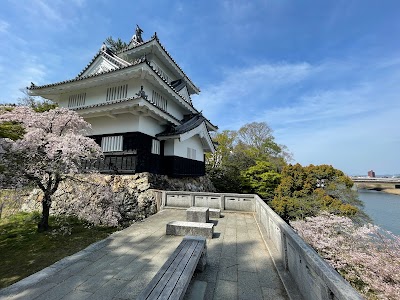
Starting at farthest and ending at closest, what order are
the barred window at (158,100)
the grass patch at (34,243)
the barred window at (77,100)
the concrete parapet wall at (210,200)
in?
the barred window at (77,100), the barred window at (158,100), the concrete parapet wall at (210,200), the grass patch at (34,243)

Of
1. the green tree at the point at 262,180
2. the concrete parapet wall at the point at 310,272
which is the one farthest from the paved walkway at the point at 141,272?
the green tree at the point at 262,180

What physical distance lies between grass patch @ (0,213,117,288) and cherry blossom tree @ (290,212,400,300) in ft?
30.0

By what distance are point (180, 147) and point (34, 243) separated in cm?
911

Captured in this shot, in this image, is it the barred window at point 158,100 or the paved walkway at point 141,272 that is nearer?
the paved walkway at point 141,272

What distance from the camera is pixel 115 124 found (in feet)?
38.7

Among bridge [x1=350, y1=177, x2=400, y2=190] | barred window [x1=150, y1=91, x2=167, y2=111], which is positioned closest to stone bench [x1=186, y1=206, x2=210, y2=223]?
barred window [x1=150, y1=91, x2=167, y2=111]

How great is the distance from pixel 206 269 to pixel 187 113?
15.1m

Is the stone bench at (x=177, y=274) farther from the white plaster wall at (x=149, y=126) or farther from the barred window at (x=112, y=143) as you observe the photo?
the barred window at (x=112, y=143)

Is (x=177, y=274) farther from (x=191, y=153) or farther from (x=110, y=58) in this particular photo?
(x=110, y=58)

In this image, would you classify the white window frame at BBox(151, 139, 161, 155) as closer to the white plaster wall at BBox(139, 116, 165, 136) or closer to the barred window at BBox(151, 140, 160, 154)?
the barred window at BBox(151, 140, 160, 154)

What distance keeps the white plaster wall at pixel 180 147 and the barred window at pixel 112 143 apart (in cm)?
304

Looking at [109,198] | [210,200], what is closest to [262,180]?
[210,200]

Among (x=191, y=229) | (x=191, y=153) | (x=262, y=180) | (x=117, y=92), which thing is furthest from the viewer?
(x=262, y=180)

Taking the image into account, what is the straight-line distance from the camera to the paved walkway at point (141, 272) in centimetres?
341
